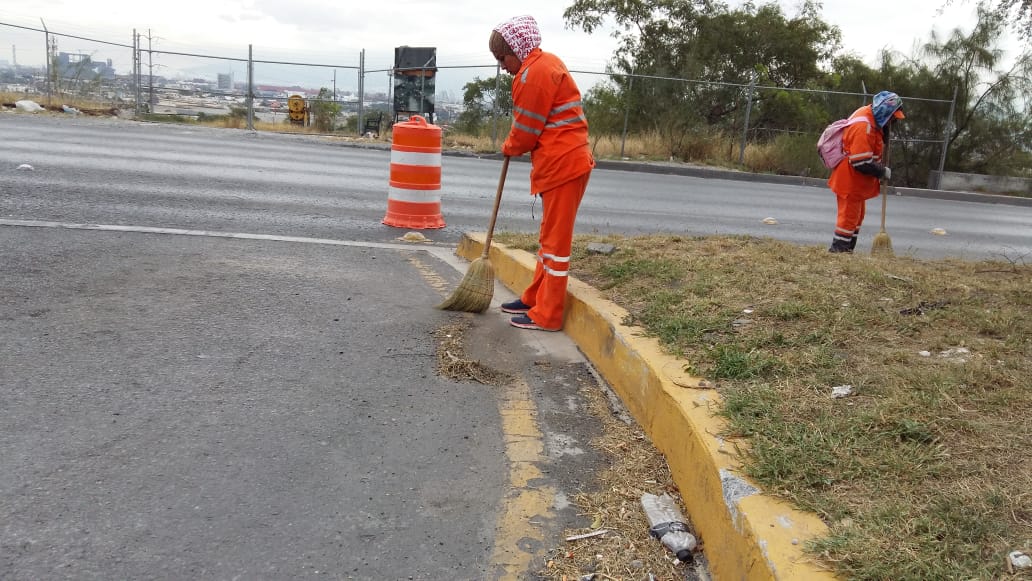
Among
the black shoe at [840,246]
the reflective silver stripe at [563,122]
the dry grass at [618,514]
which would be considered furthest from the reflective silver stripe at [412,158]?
the dry grass at [618,514]

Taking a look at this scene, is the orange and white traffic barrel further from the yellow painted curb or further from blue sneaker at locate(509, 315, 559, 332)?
the yellow painted curb

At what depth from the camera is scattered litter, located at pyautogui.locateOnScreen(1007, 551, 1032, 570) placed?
2.01m

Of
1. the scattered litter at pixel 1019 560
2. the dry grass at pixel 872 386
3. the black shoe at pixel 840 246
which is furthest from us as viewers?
the black shoe at pixel 840 246

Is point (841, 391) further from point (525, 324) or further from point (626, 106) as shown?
point (626, 106)

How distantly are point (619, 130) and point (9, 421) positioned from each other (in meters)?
20.3

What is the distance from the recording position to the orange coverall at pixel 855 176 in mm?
7125

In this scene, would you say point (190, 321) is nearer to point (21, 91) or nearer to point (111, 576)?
point (111, 576)

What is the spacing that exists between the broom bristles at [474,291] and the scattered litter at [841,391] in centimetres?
248

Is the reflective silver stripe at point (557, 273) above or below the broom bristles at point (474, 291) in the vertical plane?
above

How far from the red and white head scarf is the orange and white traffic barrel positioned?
3.17 m

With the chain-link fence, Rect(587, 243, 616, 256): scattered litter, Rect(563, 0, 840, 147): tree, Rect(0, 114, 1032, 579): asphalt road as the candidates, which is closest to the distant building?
the chain-link fence

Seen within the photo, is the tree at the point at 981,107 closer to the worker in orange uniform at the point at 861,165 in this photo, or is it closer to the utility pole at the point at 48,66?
the worker in orange uniform at the point at 861,165

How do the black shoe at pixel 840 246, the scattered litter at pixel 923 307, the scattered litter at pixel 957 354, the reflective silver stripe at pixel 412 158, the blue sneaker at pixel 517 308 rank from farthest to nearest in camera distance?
the reflective silver stripe at pixel 412 158
the black shoe at pixel 840 246
the blue sneaker at pixel 517 308
the scattered litter at pixel 923 307
the scattered litter at pixel 957 354

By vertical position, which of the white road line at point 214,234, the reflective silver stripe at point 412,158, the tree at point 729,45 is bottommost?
the white road line at point 214,234
